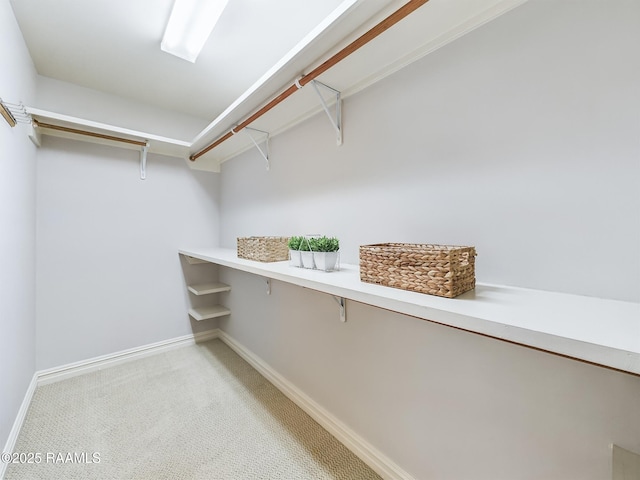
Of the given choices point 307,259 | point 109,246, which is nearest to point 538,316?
point 307,259

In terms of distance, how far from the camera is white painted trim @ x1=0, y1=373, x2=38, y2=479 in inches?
48.9

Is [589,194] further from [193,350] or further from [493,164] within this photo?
[193,350]

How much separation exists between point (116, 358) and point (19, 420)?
2.48ft

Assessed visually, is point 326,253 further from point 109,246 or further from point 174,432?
point 109,246

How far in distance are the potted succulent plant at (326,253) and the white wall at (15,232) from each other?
145cm

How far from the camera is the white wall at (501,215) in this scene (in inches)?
27.2

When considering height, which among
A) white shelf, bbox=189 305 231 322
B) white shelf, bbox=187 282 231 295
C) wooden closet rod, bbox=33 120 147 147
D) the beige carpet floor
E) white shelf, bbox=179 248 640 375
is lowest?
the beige carpet floor

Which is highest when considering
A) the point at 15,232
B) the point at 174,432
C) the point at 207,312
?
the point at 15,232

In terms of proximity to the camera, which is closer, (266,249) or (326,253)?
(326,253)

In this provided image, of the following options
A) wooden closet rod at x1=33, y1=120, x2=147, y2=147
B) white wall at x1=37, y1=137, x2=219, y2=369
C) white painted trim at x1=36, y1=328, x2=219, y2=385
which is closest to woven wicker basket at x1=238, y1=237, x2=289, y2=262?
white wall at x1=37, y1=137, x2=219, y2=369

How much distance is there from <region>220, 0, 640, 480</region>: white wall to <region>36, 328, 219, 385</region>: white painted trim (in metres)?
1.78

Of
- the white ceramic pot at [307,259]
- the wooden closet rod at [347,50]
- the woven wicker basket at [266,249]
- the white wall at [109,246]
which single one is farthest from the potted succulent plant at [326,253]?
the white wall at [109,246]

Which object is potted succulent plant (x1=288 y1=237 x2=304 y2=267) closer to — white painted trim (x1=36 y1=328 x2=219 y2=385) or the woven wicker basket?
the woven wicker basket

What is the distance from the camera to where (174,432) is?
1.48m
